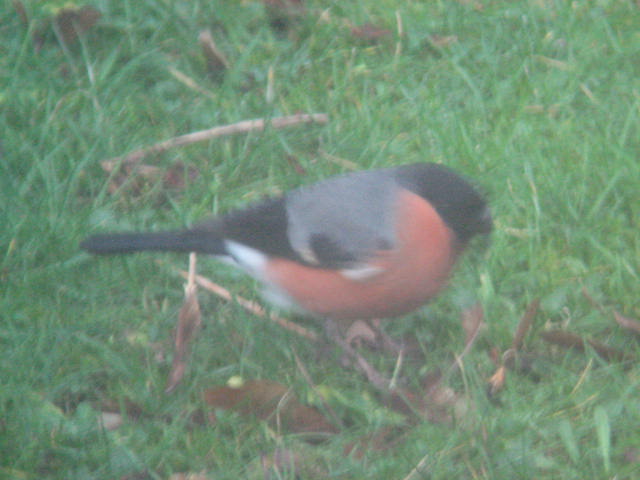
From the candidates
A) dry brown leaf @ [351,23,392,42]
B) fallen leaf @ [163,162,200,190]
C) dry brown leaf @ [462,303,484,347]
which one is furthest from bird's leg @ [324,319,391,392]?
dry brown leaf @ [351,23,392,42]

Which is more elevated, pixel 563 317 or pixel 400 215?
pixel 400 215

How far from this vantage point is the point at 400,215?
13.0 ft

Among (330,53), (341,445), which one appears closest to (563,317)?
(341,445)

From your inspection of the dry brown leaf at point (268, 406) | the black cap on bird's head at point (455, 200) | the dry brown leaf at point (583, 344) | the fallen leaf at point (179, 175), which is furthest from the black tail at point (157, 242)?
the dry brown leaf at point (583, 344)

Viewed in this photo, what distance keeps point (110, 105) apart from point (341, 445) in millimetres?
2418

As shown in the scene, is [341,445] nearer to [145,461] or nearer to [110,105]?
[145,461]

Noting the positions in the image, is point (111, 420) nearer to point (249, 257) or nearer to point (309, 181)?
point (249, 257)

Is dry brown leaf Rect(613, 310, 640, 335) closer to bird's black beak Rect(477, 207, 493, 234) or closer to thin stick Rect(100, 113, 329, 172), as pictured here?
bird's black beak Rect(477, 207, 493, 234)

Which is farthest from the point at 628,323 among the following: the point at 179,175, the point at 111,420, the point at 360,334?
the point at 179,175

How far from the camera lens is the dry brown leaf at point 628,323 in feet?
13.2

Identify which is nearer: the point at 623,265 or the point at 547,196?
the point at 623,265

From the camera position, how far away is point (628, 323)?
4.02 m

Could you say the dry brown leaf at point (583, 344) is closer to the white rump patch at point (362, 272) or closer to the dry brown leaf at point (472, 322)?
the dry brown leaf at point (472, 322)

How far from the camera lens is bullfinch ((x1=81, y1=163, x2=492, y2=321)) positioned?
389 cm
